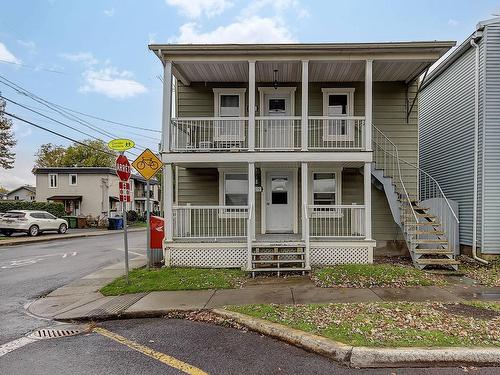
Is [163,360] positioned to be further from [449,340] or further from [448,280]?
[448,280]

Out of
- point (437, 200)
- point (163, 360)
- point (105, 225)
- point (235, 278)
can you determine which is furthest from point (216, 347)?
point (105, 225)

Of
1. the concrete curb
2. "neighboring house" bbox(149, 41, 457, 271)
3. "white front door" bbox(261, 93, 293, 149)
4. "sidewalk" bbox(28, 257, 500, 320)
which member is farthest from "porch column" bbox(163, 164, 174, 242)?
the concrete curb

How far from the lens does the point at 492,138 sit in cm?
1065

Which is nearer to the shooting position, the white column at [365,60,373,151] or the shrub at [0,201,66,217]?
the white column at [365,60,373,151]

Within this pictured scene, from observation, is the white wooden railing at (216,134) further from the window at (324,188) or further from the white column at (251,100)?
the window at (324,188)

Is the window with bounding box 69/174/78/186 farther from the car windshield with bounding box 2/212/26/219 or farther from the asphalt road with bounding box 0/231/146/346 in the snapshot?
the asphalt road with bounding box 0/231/146/346

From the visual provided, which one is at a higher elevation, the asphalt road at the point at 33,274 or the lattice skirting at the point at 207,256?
the lattice skirting at the point at 207,256

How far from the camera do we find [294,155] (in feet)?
34.3

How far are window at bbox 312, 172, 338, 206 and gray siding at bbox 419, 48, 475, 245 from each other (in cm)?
382

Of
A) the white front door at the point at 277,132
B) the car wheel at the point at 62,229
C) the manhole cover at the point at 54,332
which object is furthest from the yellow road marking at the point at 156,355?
the car wheel at the point at 62,229

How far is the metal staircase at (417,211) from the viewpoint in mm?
9906

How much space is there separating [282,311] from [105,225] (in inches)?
1306

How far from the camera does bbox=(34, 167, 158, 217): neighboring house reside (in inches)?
1484

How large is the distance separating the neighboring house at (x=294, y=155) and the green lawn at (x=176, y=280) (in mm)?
681
